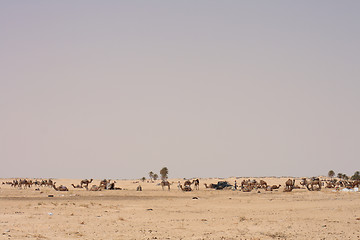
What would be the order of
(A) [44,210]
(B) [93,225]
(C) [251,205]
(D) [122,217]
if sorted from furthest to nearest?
(C) [251,205] < (A) [44,210] < (D) [122,217] < (B) [93,225]

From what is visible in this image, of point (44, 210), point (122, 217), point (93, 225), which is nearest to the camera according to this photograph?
point (93, 225)

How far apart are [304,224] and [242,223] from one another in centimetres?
305

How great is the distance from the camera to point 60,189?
5638 cm

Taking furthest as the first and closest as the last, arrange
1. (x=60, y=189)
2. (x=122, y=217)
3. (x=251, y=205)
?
(x=60, y=189)
(x=251, y=205)
(x=122, y=217)

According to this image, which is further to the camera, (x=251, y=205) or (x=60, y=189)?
(x=60, y=189)

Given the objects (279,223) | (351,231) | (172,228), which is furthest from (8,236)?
(351,231)

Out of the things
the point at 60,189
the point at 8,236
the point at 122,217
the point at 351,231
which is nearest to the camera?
the point at 8,236

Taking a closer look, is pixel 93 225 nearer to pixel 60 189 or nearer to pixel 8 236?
pixel 8 236

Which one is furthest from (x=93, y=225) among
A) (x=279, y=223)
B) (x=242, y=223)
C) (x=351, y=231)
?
(x=351, y=231)

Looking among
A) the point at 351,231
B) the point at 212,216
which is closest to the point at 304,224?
the point at 351,231

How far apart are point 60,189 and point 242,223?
3799 centimetres

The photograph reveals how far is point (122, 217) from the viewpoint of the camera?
989 inches

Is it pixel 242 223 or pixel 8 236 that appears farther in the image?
pixel 242 223

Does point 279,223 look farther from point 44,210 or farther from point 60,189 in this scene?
point 60,189
